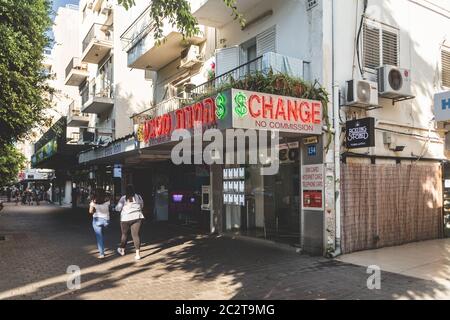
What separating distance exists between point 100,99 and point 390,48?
15.0 meters

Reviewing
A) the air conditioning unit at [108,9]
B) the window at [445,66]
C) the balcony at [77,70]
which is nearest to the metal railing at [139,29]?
the air conditioning unit at [108,9]

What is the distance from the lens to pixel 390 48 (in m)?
10.8

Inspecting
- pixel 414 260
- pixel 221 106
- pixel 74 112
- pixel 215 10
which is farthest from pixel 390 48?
pixel 74 112

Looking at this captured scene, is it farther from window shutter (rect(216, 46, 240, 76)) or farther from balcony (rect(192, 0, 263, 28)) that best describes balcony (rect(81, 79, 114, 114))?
window shutter (rect(216, 46, 240, 76))

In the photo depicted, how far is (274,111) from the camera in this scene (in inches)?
336

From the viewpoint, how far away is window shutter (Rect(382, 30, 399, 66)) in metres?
10.7

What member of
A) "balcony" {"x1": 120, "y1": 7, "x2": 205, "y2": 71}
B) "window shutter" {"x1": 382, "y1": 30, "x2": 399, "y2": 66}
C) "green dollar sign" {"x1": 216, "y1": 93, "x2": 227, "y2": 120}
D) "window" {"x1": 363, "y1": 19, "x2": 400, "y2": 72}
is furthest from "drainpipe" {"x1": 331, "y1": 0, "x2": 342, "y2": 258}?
"balcony" {"x1": 120, "y1": 7, "x2": 205, "y2": 71}

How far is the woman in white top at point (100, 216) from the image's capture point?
9.34m

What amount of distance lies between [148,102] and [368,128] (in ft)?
43.4

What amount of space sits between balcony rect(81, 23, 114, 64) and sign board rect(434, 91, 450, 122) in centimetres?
1823

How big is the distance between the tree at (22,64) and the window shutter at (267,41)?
6.25m

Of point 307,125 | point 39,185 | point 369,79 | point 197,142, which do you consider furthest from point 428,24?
point 39,185

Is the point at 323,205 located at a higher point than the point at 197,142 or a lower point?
lower
